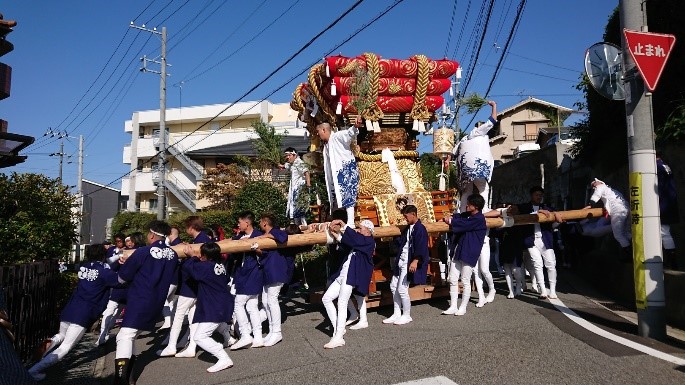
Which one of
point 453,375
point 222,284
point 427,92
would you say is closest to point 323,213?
point 427,92

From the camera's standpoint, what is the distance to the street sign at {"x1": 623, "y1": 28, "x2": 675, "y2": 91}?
5500mm

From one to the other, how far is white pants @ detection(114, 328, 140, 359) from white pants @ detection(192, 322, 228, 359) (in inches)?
27.1

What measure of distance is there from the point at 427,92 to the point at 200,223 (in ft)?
15.5

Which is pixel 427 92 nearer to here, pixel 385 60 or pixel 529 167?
pixel 385 60

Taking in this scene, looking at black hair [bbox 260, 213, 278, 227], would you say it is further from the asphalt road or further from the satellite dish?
the satellite dish

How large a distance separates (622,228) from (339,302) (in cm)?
442

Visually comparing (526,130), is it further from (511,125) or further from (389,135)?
(389,135)

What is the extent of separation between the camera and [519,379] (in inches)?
173

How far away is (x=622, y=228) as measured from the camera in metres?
7.38

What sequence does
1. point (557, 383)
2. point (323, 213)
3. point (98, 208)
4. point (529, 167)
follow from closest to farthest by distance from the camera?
point (557, 383) < point (323, 213) < point (529, 167) < point (98, 208)

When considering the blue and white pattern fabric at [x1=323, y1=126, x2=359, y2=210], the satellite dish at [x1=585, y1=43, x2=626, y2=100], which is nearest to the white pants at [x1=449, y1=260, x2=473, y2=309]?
the blue and white pattern fabric at [x1=323, y1=126, x2=359, y2=210]

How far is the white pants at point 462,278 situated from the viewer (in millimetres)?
7082

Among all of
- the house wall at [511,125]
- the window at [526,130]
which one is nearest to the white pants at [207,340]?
the house wall at [511,125]

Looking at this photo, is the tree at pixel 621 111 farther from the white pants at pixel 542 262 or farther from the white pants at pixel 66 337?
the white pants at pixel 66 337
